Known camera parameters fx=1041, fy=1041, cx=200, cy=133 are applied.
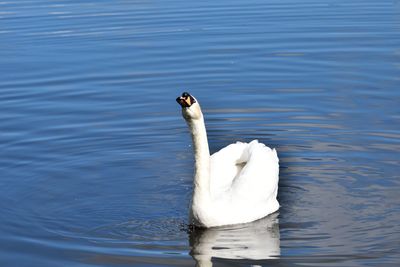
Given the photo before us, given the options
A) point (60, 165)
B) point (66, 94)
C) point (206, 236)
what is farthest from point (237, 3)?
point (206, 236)

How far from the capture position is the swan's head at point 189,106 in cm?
1055

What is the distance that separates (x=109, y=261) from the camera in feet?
34.4

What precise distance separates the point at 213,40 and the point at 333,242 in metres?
11.1

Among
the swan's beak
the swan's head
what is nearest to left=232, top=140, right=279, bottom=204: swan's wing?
the swan's head

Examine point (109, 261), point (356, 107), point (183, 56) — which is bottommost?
point (109, 261)

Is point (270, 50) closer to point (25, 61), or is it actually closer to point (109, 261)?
point (25, 61)

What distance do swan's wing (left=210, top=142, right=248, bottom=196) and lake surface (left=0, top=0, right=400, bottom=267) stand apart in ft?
1.41

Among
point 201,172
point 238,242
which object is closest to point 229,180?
point 201,172

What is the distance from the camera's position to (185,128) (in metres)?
15.6

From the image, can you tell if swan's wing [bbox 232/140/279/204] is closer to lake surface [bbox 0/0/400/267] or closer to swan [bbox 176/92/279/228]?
swan [bbox 176/92/279/228]

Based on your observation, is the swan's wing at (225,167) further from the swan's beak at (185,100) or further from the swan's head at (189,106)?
the swan's beak at (185,100)

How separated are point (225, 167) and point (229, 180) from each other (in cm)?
18

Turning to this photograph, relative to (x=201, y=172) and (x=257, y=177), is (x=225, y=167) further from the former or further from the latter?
(x=201, y=172)

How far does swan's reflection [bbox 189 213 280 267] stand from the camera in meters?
10.6
